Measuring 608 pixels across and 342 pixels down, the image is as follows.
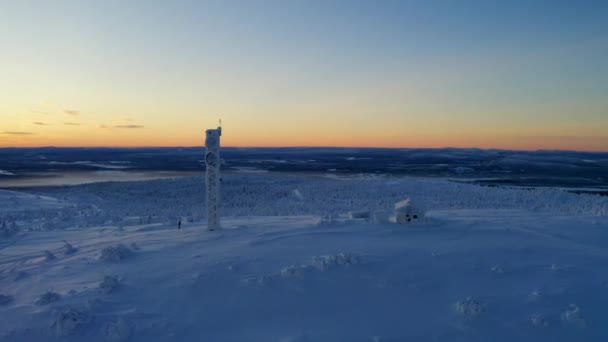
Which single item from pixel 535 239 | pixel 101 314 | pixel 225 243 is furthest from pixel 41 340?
pixel 535 239

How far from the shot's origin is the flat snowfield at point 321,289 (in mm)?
5105

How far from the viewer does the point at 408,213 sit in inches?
399

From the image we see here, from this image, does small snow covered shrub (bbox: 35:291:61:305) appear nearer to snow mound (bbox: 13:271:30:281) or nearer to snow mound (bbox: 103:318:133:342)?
snow mound (bbox: 103:318:133:342)

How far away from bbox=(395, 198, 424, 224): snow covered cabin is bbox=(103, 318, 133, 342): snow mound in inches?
269

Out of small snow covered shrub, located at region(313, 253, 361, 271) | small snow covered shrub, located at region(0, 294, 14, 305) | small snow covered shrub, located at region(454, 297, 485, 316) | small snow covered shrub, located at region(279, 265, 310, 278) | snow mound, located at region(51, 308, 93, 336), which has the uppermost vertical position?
small snow covered shrub, located at region(313, 253, 361, 271)

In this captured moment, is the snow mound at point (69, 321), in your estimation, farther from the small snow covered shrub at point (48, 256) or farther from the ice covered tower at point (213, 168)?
the ice covered tower at point (213, 168)

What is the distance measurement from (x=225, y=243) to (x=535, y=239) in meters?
6.46

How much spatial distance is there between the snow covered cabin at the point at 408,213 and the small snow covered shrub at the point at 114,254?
6.23 m

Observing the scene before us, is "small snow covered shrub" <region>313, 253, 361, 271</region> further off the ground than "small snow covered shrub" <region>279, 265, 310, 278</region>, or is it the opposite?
"small snow covered shrub" <region>313, 253, 361, 271</region>

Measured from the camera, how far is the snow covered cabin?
10.1m

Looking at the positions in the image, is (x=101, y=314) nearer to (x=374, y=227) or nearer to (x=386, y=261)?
(x=386, y=261)

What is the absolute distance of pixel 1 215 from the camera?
20250mm

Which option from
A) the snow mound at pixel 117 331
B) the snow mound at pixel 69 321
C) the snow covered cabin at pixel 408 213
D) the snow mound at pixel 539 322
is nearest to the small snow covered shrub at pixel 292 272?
the snow mound at pixel 117 331

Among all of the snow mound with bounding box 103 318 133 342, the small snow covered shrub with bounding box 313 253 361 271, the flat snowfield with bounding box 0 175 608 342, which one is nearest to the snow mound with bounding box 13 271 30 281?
the flat snowfield with bounding box 0 175 608 342
